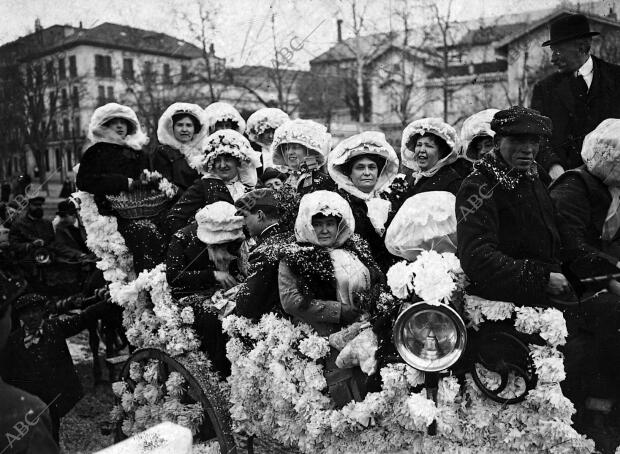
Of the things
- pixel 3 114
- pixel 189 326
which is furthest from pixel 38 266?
pixel 189 326

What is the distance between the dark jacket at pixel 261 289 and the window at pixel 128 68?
585 inches

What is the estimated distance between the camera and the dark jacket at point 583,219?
2805 millimetres

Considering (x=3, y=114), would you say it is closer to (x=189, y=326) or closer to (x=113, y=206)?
(x=113, y=206)

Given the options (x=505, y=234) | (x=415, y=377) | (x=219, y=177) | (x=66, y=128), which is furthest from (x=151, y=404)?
(x=66, y=128)

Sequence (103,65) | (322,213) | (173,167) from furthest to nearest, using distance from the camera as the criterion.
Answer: (103,65) < (173,167) < (322,213)

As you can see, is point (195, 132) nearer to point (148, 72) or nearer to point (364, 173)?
point (364, 173)

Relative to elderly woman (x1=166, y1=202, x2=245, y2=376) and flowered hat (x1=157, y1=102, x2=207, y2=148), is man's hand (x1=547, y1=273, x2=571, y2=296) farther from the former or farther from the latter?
flowered hat (x1=157, y1=102, x2=207, y2=148)

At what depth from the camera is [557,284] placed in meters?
2.43

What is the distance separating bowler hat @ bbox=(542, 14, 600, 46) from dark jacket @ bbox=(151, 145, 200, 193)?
124 inches

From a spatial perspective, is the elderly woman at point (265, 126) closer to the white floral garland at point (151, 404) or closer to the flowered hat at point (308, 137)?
the flowered hat at point (308, 137)

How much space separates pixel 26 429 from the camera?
172 centimetres

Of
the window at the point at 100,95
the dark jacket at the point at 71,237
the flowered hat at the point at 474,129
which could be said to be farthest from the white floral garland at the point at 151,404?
the window at the point at 100,95

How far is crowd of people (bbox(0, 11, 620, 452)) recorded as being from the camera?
2596 millimetres

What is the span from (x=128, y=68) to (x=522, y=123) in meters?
16.9
